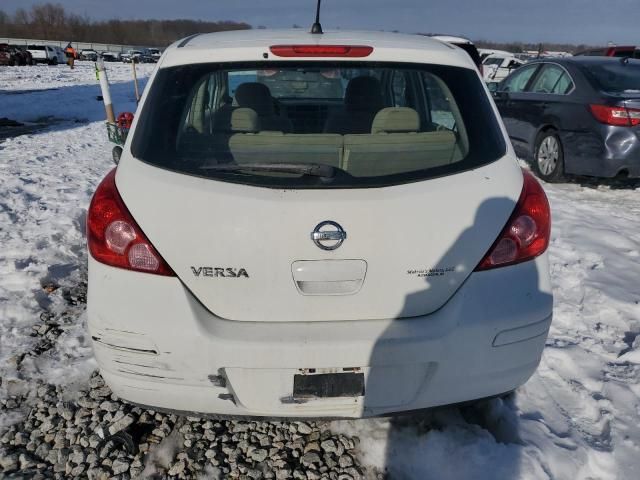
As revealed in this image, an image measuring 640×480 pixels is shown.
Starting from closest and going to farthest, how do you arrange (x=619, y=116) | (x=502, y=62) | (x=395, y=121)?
(x=395, y=121), (x=619, y=116), (x=502, y=62)

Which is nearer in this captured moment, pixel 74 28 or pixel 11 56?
pixel 11 56

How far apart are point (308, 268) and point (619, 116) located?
5.57m

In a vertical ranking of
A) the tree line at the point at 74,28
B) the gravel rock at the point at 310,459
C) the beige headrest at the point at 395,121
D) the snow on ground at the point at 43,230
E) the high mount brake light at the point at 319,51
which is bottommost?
the tree line at the point at 74,28

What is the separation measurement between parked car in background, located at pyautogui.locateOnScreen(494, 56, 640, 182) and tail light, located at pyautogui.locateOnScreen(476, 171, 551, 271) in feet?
15.5

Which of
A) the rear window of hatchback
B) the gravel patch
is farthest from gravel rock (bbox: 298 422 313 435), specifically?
the rear window of hatchback

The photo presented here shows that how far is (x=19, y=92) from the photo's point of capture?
19047 millimetres

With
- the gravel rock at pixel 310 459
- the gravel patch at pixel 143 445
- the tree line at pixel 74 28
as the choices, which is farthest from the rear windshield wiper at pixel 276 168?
the tree line at pixel 74 28

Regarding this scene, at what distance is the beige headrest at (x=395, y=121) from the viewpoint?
2.19m

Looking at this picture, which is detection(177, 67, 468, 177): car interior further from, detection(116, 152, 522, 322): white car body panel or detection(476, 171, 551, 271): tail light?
detection(476, 171, 551, 271): tail light

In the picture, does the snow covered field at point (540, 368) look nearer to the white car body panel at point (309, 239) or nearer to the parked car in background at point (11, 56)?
the white car body panel at point (309, 239)

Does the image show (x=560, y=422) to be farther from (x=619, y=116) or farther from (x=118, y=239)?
(x=619, y=116)

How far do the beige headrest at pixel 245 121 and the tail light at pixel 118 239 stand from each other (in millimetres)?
561

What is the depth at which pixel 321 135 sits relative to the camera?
208 cm

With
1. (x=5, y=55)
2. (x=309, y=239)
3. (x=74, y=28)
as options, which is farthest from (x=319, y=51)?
(x=74, y=28)
